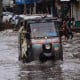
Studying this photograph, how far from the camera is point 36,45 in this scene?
830 inches

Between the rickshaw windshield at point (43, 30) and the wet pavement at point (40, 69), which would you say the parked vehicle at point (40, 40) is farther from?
the wet pavement at point (40, 69)

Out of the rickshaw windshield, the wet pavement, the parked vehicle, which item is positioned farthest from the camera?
the rickshaw windshield

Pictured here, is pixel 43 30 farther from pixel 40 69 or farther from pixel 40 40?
pixel 40 69

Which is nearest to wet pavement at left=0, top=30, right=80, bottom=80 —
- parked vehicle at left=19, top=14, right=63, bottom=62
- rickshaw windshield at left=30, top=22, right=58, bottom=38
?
parked vehicle at left=19, top=14, right=63, bottom=62

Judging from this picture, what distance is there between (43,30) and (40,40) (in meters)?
0.72

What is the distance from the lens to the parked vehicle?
69.1 ft

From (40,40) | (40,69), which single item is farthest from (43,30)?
(40,69)

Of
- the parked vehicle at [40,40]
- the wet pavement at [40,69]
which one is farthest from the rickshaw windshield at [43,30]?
the wet pavement at [40,69]

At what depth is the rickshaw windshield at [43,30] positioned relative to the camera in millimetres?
21672

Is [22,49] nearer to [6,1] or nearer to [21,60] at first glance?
[21,60]

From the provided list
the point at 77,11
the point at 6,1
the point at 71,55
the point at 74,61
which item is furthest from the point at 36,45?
the point at 6,1

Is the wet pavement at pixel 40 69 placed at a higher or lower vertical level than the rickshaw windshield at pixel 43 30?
lower

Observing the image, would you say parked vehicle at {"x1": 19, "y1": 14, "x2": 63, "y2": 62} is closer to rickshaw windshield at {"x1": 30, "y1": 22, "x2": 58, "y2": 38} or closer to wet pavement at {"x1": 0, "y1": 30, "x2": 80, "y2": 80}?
rickshaw windshield at {"x1": 30, "y1": 22, "x2": 58, "y2": 38}

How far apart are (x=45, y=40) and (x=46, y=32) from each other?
0.55 m
